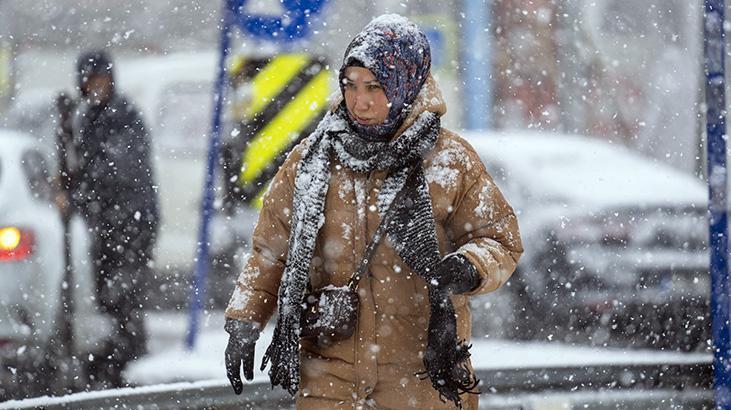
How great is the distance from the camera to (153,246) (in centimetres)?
883

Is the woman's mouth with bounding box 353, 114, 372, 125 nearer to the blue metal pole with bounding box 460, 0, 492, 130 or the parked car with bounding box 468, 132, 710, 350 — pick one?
the parked car with bounding box 468, 132, 710, 350

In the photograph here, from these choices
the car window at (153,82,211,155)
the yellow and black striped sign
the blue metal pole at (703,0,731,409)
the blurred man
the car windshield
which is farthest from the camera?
the car window at (153,82,211,155)

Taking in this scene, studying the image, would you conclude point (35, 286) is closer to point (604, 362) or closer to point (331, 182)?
point (604, 362)

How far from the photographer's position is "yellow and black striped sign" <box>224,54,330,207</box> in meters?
7.22

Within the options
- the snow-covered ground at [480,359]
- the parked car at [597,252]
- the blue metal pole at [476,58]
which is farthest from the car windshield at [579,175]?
the blue metal pole at [476,58]

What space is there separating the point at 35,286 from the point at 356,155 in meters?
4.60

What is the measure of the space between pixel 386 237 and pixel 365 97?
0.34m

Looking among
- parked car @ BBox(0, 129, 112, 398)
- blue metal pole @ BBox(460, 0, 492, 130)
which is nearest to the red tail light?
parked car @ BBox(0, 129, 112, 398)

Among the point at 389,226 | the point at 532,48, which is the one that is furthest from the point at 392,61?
the point at 532,48

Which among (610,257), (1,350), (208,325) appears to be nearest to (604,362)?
(610,257)

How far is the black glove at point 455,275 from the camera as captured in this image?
11.8 ft

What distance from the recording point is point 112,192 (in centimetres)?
868

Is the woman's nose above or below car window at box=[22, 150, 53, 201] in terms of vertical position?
above

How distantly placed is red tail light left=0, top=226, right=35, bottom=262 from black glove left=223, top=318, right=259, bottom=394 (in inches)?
168
